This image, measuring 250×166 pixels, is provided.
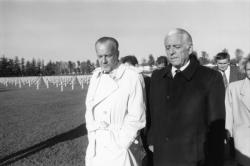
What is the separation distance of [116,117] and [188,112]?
2.56 ft

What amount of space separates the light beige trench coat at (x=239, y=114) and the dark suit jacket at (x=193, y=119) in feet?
2.47

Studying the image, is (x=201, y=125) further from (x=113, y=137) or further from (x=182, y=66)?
(x=113, y=137)

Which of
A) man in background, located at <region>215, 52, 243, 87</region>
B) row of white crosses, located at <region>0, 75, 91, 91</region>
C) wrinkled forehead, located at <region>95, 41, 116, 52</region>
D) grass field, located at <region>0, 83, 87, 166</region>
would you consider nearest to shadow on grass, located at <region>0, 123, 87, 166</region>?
grass field, located at <region>0, 83, 87, 166</region>

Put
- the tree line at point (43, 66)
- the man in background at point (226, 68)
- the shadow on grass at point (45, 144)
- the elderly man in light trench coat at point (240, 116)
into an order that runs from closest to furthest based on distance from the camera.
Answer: the elderly man in light trench coat at point (240, 116) < the man in background at point (226, 68) < the shadow on grass at point (45, 144) < the tree line at point (43, 66)

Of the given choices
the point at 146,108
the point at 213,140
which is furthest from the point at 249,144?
the point at 146,108

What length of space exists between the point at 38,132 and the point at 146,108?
8.14m

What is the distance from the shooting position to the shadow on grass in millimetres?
8144

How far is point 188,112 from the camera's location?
3.61m

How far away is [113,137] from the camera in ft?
12.7

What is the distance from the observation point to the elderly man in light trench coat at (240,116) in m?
4.26

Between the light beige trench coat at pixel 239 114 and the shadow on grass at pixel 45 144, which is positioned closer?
the light beige trench coat at pixel 239 114

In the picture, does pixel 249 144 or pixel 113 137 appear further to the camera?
pixel 249 144

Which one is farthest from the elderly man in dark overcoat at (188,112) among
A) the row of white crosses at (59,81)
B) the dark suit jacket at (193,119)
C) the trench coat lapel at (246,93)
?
the row of white crosses at (59,81)

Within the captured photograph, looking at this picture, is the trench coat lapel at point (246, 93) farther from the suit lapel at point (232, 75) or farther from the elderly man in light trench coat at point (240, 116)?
the suit lapel at point (232, 75)
